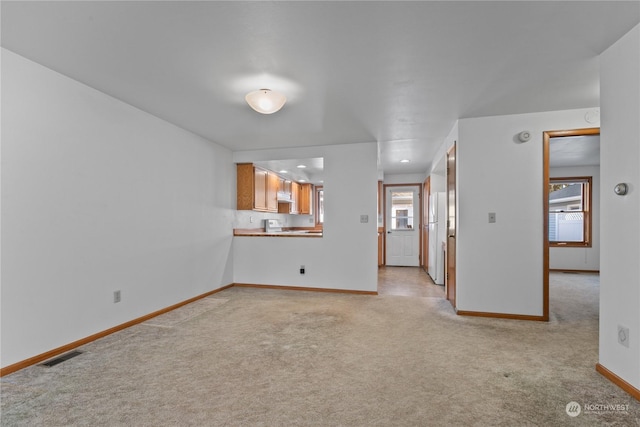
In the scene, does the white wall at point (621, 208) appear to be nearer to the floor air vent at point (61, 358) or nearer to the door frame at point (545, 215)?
the door frame at point (545, 215)

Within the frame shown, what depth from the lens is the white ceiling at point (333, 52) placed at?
181 centimetres

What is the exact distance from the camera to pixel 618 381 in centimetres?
206

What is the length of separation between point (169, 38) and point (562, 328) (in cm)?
439

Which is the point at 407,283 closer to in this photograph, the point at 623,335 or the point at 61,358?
the point at 623,335

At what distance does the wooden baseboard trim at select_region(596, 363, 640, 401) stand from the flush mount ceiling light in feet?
10.8

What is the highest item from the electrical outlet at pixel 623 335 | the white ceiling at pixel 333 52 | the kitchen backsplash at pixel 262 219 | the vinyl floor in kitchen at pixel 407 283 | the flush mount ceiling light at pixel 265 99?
the white ceiling at pixel 333 52

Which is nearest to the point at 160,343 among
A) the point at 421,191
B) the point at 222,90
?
the point at 222,90

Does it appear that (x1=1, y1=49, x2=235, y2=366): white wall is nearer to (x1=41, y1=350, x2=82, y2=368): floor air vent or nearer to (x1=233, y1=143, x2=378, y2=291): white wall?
(x1=41, y1=350, x2=82, y2=368): floor air vent

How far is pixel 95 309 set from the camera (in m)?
2.87

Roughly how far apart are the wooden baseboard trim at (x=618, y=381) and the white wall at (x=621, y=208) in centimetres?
3

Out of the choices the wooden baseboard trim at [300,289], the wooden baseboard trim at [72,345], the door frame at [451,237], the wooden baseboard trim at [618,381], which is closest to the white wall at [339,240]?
the wooden baseboard trim at [300,289]

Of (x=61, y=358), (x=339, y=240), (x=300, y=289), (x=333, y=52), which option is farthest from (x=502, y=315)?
(x=61, y=358)

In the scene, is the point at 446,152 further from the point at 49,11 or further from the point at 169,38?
the point at 49,11

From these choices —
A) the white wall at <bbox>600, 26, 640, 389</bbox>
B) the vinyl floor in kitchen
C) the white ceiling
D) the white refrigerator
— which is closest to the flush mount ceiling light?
the white ceiling
